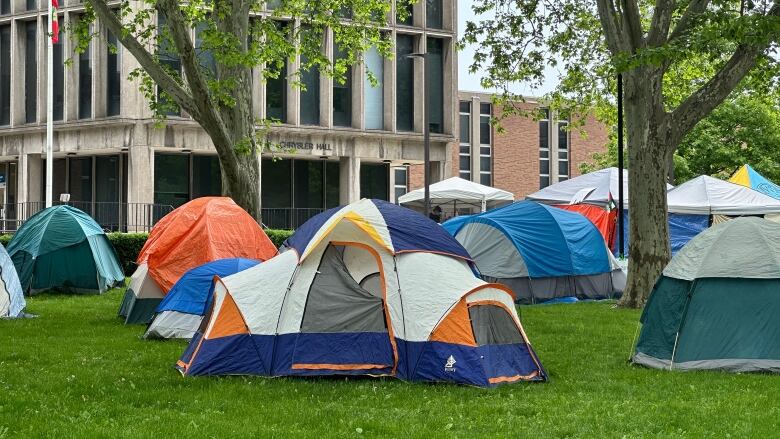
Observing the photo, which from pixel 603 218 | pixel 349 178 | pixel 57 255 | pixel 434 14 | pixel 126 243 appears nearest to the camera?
pixel 57 255

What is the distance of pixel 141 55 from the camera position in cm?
1659

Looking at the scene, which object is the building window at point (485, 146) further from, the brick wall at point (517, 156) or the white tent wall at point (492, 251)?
the white tent wall at point (492, 251)

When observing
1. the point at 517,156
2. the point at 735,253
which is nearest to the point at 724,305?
the point at 735,253

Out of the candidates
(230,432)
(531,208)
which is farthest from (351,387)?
(531,208)

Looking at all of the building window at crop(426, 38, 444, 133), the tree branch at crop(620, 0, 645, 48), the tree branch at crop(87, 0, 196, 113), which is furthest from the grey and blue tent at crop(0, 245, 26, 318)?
the building window at crop(426, 38, 444, 133)

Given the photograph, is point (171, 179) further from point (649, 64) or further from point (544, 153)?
point (544, 153)

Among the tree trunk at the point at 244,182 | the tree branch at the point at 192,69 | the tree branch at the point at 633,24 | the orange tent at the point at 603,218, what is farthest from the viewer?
the orange tent at the point at 603,218

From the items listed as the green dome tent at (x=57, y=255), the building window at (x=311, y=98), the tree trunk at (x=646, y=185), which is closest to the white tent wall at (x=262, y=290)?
the tree trunk at (x=646, y=185)

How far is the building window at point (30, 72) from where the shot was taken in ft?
121

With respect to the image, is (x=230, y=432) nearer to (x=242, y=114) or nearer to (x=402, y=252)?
(x=402, y=252)

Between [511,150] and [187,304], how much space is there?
4490 centimetres

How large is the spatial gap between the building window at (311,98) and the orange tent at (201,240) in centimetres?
1964

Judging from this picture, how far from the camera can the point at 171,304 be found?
14.5 metres

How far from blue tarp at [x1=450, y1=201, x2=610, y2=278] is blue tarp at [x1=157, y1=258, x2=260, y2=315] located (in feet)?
25.7
